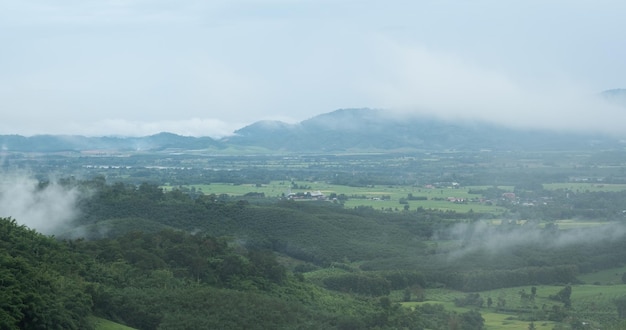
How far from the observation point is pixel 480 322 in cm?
3200

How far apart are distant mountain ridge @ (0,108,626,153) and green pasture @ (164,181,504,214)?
58344 millimetres

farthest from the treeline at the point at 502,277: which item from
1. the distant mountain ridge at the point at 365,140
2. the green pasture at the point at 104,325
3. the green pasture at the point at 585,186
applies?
the distant mountain ridge at the point at 365,140

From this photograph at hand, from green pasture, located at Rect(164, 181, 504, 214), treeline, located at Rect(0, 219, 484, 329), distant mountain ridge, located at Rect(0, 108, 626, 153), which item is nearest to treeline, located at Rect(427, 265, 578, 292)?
treeline, located at Rect(0, 219, 484, 329)

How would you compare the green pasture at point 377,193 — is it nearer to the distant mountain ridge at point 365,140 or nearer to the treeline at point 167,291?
the treeline at point 167,291

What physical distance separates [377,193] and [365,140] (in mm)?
88730

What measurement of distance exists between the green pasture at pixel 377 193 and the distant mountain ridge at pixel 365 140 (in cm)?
5834

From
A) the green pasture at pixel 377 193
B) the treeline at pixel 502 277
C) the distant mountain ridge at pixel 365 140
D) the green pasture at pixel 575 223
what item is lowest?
the treeline at pixel 502 277

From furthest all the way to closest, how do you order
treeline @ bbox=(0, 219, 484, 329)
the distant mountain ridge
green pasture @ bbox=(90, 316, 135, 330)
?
1. the distant mountain ridge
2. green pasture @ bbox=(90, 316, 135, 330)
3. treeline @ bbox=(0, 219, 484, 329)

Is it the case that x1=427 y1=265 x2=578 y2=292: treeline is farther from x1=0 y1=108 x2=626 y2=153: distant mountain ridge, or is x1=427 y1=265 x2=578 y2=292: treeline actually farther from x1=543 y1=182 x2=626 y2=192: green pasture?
x1=0 y1=108 x2=626 y2=153: distant mountain ridge

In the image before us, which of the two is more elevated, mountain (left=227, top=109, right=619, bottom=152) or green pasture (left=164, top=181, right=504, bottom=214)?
mountain (left=227, top=109, right=619, bottom=152)

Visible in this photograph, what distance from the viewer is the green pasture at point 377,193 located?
72.3 meters

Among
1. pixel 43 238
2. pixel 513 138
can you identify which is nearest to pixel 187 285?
pixel 43 238

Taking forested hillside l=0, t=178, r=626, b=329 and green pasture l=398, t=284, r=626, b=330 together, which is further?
green pasture l=398, t=284, r=626, b=330

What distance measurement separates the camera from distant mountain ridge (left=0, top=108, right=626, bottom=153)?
154 metres
